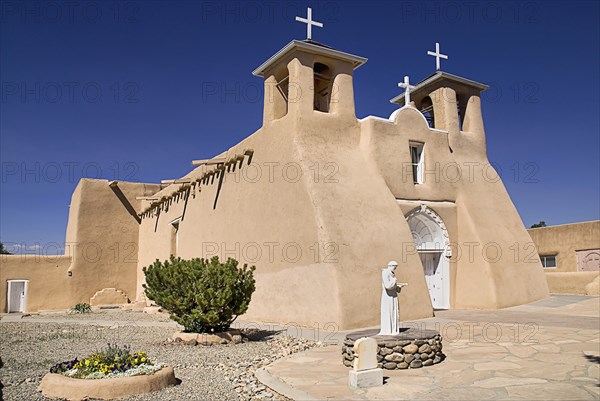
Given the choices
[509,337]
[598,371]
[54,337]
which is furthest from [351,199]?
[54,337]

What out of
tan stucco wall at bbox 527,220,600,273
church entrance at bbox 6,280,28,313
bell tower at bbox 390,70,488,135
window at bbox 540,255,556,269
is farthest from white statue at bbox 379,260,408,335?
church entrance at bbox 6,280,28,313

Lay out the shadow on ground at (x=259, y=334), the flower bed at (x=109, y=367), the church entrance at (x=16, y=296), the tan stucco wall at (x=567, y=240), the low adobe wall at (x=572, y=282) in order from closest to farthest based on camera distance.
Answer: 1. the flower bed at (x=109, y=367)
2. the shadow on ground at (x=259, y=334)
3. the low adobe wall at (x=572, y=282)
4. the tan stucco wall at (x=567, y=240)
5. the church entrance at (x=16, y=296)

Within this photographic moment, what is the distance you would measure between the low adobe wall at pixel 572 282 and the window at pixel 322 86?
1025 centimetres

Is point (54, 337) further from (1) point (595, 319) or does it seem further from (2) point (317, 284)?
(1) point (595, 319)

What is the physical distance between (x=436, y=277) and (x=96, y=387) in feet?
38.8

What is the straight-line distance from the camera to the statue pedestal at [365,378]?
6.14 m

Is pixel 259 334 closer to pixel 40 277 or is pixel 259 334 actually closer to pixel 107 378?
pixel 107 378

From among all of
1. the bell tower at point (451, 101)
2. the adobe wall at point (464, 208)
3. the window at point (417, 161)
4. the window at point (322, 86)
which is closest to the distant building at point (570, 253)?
the adobe wall at point (464, 208)

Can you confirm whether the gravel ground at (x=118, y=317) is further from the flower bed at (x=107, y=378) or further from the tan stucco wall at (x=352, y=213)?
the flower bed at (x=107, y=378)

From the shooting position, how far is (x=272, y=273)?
1352 cm

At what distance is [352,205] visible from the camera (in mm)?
12484

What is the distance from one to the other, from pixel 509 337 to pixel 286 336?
179 inches

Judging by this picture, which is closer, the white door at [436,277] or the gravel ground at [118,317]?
the white door at [436,277]

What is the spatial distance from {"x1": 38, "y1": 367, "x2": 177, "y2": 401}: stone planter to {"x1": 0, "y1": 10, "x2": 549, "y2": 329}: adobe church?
5755mm
